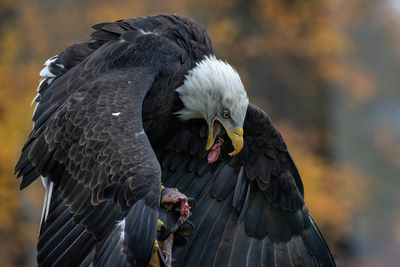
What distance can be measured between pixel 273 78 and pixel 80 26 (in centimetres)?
270

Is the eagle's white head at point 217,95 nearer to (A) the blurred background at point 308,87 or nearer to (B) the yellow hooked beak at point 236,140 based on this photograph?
(B) the yellow hooked beak at point 236,140

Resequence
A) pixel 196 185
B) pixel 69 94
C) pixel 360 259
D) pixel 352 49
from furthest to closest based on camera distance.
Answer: pixel 360 259 < pixel 352 49 < pixel 196 185 < pixel 69 94

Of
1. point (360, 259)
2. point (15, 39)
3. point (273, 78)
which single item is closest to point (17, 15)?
point (15, 39)

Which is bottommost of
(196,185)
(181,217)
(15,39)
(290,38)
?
(181,217)

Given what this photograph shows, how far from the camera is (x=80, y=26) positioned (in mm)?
8242

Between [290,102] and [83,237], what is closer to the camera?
[83,237]

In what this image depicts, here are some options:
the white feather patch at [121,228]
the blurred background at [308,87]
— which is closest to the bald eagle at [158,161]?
the white feather patch at [121,228]

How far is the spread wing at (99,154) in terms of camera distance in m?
3.35

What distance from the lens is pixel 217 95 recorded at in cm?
432

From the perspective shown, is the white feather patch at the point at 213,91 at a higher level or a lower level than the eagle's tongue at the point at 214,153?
higher

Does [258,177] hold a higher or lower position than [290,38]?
lower

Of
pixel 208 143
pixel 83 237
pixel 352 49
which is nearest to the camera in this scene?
pixel 83 237

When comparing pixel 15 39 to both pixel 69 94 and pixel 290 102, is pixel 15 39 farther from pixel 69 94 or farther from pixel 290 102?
pixel 69 94

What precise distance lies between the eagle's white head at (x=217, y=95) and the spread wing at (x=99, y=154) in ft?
0.57
